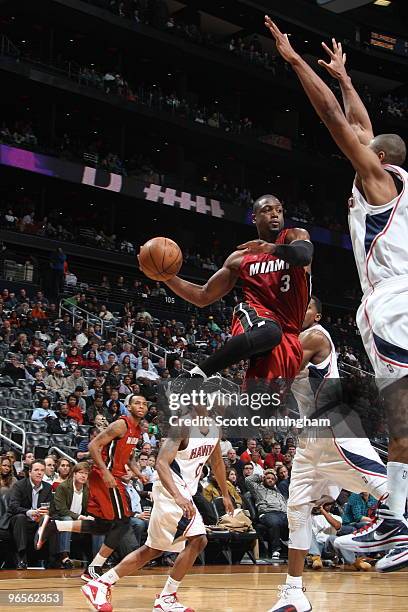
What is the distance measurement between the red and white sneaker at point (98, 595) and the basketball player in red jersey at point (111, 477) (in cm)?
113

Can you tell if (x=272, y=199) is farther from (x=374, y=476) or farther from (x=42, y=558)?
(x=42, y=558)

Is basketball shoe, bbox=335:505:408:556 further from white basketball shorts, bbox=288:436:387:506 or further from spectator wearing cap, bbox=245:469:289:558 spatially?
spectator wearing cap, bbox=245:469:289:558

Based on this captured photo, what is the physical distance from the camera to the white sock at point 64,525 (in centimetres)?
884

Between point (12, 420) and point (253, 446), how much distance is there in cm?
393

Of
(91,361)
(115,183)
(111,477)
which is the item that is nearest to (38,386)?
(91,361)

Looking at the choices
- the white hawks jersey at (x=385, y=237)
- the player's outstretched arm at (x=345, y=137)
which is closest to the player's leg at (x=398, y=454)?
the white hawks jersey at (x=385, y=237)

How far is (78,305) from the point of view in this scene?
2159cm

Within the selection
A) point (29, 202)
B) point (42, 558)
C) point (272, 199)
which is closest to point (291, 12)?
point (29, 202)

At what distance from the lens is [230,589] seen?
8578mm

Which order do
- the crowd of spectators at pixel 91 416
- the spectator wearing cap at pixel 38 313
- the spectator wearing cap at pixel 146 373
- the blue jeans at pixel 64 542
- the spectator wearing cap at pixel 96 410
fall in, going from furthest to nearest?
1. the spectator wearing cap at pixel 38 313
2. the spectator wearing cap at pixel 146 373
3. the spectator wearing cap at pixel 96 410
4. the crowd of spectators at pixel 91 416
5. the blue jeans at pixel 64 542

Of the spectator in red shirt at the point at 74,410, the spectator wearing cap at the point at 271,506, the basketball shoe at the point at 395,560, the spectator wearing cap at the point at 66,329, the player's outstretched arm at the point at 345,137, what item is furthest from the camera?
the spectator wearing cap at the point at 66,329

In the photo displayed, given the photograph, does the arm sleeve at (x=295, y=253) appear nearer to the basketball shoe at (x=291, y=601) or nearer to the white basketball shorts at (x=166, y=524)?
the basketball shoe at (x=291, y=601)

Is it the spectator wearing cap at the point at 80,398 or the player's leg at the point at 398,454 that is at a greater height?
the spectator wearing cap at the point at 80,398

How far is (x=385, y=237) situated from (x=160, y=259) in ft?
5.75
